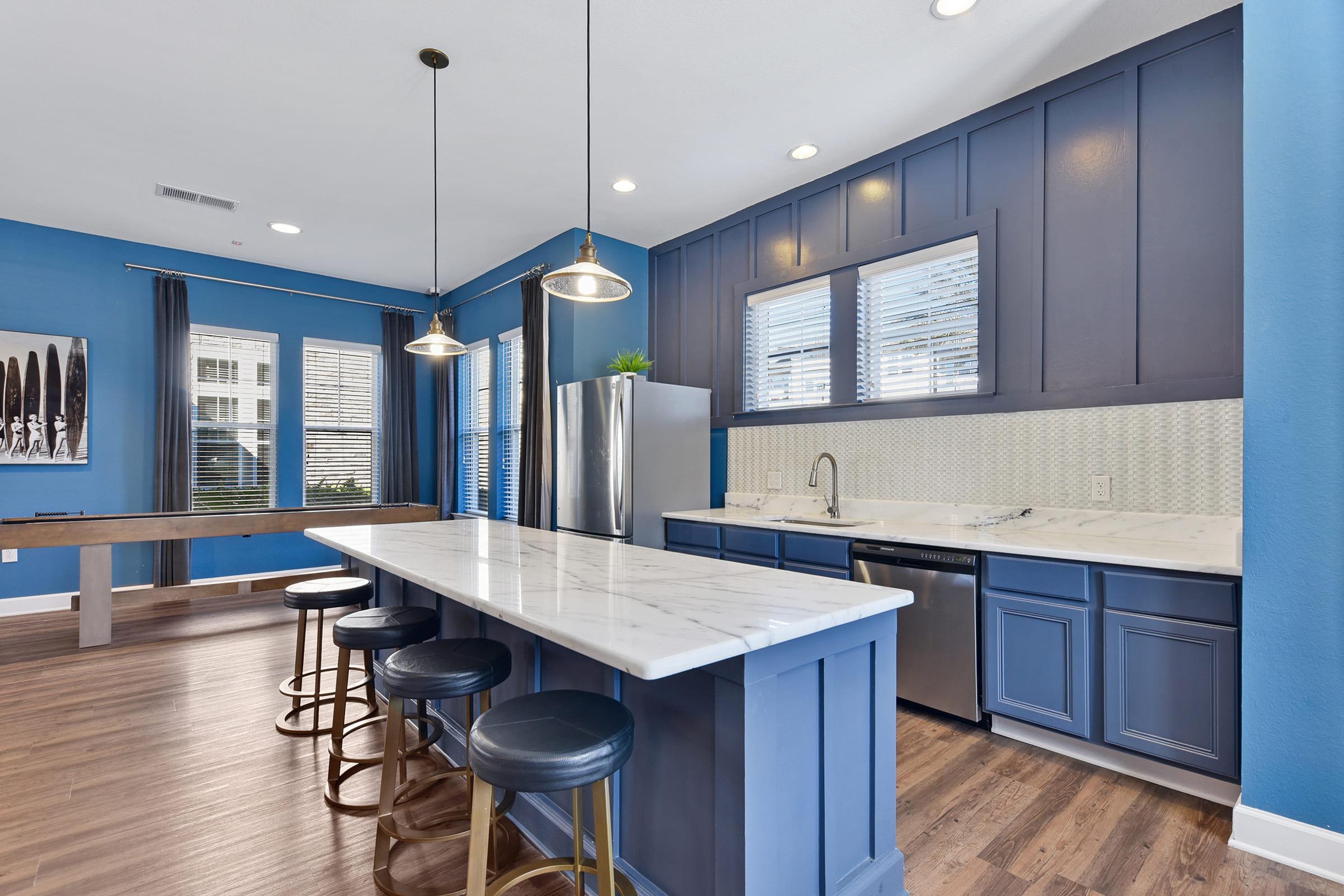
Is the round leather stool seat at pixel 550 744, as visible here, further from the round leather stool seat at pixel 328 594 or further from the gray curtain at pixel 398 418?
the gray curtain at pixel 398 418

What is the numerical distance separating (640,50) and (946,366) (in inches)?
85.0

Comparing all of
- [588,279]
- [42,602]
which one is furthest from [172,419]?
[588,279]

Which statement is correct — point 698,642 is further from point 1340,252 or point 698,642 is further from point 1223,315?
point 1223,315

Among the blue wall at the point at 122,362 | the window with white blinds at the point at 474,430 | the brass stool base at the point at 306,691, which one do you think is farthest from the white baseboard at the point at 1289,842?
the blue wall at the point at 122,362

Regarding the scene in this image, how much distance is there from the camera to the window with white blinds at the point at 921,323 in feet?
10.6

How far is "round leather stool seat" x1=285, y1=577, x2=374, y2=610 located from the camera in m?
2.74

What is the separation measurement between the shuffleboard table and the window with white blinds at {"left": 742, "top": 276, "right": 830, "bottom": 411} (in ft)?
11.0

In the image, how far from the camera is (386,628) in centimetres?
218

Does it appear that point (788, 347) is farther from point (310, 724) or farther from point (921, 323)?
point (310, 724)

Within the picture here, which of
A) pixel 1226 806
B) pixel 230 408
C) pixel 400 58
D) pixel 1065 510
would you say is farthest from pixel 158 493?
pixel 1226 806

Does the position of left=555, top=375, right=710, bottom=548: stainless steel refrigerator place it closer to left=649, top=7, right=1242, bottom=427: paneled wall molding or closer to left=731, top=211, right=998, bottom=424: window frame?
left=731, top=211, right=998, bottom=424: window frame

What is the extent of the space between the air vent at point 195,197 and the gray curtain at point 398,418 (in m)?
2.09

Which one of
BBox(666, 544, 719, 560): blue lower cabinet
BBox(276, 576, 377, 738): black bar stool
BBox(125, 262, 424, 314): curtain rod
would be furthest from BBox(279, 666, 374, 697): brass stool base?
BBox(125, 262, 424, 314): curtain rod

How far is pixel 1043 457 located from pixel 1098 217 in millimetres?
1103
